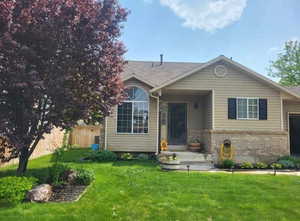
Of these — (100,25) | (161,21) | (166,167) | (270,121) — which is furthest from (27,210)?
(161,21)

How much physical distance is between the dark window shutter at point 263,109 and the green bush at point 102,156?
7713 mm

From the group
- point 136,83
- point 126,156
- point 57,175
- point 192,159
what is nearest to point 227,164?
point 192,159

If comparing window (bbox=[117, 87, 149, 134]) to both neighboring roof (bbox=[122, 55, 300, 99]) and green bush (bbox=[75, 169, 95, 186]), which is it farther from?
green bush (bbox=[75, 169, 95, 186])

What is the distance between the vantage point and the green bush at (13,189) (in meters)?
4.24

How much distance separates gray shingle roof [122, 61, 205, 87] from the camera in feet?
42.3

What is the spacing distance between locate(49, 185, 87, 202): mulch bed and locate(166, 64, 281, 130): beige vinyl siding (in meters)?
6.77

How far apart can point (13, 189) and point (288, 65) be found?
3426 centimetres

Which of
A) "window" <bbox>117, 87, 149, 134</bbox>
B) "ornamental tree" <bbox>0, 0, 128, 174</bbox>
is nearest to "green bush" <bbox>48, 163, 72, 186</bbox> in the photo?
"ornamental tree" <bbox>0, 0, 128, 174</bbox>

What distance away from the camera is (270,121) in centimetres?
1041

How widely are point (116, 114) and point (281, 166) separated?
8.01 metres

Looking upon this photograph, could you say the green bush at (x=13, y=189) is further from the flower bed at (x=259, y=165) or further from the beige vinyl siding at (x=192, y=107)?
the beige vinyl siding at (x=192, y=107)

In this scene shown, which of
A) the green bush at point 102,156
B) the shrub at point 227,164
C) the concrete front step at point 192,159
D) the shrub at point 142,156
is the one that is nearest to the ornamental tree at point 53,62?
the green bush at point 102,156

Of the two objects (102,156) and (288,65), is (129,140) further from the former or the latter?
(288,65)

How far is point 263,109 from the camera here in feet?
34.3
